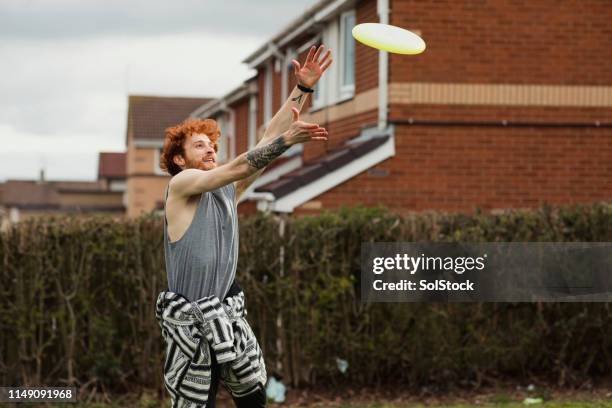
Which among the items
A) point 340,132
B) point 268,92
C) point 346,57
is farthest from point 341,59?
point 268,92

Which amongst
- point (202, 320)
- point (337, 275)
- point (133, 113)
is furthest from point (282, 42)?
point (133, 113)

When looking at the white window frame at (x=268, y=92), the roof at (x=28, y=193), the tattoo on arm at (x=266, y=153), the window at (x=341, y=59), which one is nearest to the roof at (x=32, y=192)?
the roof at (x=28, y=193)

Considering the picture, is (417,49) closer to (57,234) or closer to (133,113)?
(57,234)

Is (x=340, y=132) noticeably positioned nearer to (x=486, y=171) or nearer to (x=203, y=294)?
(x=486, y=171)

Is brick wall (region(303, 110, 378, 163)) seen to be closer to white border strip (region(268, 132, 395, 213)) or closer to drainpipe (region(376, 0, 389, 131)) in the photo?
drainpipe (region(376, 0, 389, 131))

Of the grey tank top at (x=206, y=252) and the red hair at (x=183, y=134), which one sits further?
the red hair at (x=183, y=134)

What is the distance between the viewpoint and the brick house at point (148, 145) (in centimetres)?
5578

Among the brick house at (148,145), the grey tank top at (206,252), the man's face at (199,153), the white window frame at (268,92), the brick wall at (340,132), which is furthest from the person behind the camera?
the brick house at (148,145)

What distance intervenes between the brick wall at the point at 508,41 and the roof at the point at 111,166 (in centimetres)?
7183

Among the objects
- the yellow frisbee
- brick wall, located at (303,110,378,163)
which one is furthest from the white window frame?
the yellow frisbee

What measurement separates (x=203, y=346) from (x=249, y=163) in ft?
3.68

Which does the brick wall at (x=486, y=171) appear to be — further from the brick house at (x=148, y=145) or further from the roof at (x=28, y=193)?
the roof at (x=28, y=193)

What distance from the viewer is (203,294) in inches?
237

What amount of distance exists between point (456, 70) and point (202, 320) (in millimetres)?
11729
